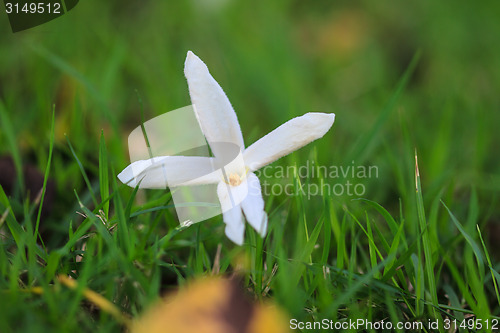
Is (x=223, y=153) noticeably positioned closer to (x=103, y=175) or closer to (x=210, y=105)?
(x=210, y=105)

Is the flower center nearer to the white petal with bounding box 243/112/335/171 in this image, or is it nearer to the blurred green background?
the white petal with bounding box 243/112/335/171

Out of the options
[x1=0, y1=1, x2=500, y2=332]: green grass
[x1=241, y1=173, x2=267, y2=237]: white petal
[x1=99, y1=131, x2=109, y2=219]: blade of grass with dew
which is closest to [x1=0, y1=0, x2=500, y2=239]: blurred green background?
[x1=0, y1=1, x2=500, y2=332]: green grass

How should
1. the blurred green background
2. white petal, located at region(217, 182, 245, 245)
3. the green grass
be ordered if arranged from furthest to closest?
the blurred green background < the green grass < white petal, located at region(217, 182, 245, 245)

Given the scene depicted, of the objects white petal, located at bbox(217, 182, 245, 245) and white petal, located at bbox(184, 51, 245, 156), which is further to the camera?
white petal, located at bbox(184, 51, 245, 156)

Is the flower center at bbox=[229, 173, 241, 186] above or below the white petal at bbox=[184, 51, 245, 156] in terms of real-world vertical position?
below

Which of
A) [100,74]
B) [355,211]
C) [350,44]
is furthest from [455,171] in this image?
[100,74]

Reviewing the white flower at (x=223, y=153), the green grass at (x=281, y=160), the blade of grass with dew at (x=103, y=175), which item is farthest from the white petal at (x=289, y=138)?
the blade of grass with dew at (x=103, y=175)
